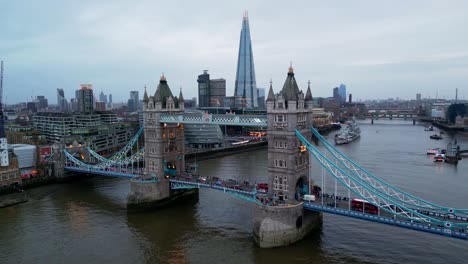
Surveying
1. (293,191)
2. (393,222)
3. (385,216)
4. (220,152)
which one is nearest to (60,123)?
(220,152)

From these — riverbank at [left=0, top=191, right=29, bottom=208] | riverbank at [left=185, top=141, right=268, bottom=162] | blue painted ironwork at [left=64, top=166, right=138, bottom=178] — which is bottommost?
riverbank at [left=0, top=191, right=29, bottom=208]

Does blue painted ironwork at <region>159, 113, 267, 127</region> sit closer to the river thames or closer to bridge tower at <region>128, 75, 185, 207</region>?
bridge tower at <region>128, 75, 185, 207</region>

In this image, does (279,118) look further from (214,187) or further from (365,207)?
(365,207)

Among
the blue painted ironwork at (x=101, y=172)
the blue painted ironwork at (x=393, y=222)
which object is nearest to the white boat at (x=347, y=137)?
the blue painted ironwork at (x=101, y=172)

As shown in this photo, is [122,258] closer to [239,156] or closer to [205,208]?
[205,208]

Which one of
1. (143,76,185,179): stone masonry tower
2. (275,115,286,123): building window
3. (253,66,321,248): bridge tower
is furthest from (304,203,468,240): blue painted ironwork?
(143,76,185,179): stone masonry tower

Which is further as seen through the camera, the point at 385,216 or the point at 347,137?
the point at 347,137

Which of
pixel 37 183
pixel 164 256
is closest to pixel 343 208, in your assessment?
pixel 164 256
